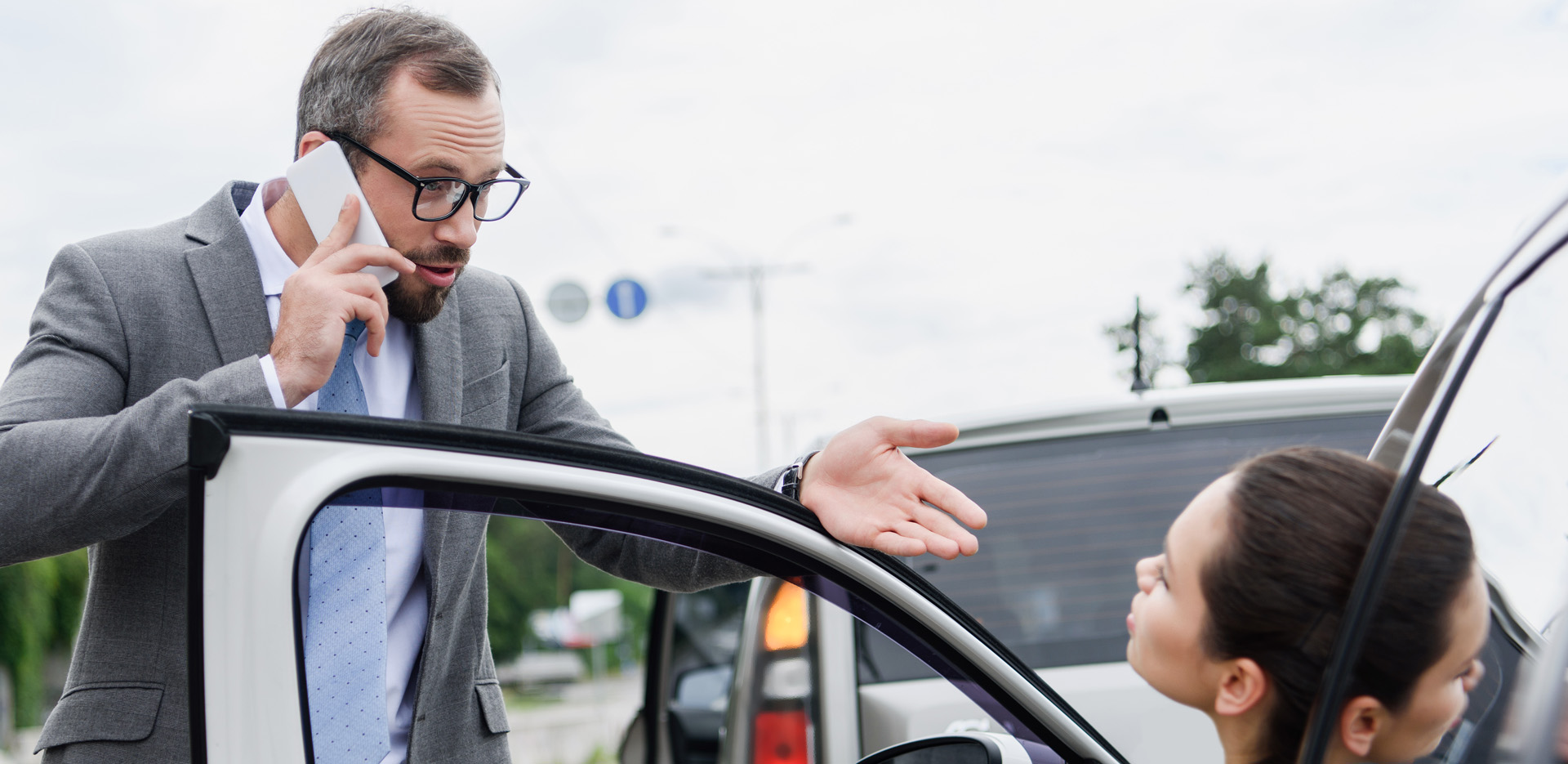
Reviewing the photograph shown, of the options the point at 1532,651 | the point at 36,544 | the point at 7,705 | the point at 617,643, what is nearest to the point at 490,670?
the point at 36,544

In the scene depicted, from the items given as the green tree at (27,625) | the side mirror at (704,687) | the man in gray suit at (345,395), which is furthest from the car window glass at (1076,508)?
the green tree at (27,625)

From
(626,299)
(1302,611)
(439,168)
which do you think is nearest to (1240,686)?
(1302,611)

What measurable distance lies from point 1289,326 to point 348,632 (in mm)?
52231

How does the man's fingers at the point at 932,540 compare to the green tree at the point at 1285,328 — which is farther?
the green tree at the point at 1285,328

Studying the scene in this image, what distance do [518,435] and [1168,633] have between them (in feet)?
2.83

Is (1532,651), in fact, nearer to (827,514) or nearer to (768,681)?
(827,514)

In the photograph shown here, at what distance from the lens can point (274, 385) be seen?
60.5 inches

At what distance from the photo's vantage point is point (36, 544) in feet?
4.82

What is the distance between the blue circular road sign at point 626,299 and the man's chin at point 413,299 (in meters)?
14.6

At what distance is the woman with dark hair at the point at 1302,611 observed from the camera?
1.18 meters

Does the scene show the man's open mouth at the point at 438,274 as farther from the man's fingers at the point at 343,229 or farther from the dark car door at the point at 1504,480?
→ the dark car door at the point at 1504,480

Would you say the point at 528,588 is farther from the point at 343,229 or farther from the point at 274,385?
the point at 274,385

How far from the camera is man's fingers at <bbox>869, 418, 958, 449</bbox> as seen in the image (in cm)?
164

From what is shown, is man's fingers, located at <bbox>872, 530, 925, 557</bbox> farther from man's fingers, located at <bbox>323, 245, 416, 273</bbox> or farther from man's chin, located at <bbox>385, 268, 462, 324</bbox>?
man's chin, located at <bbox>385, 268, 462, 324</bbox>
